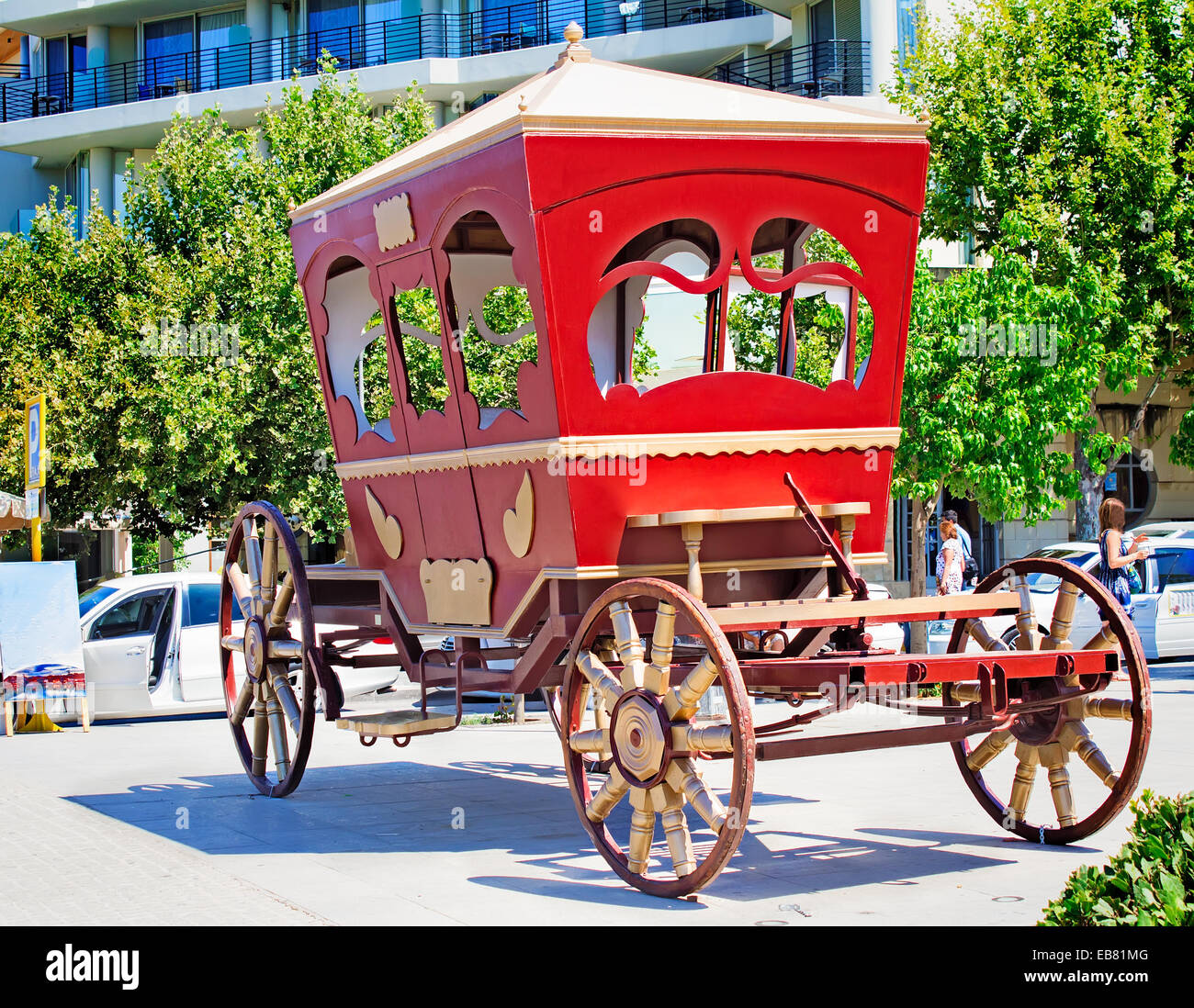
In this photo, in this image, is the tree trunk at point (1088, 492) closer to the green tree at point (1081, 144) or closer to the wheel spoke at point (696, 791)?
the green tree at point (1081, 144)

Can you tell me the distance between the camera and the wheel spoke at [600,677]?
659 centimetres

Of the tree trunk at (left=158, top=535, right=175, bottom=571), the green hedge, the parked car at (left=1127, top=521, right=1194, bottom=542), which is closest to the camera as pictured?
the green hedge

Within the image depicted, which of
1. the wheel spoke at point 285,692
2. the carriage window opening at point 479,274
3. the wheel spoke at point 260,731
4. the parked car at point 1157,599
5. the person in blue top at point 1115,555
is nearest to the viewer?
the carriage window opening at point 479,274

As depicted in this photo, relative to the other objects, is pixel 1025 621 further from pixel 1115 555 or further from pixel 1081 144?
pixel 1081 144

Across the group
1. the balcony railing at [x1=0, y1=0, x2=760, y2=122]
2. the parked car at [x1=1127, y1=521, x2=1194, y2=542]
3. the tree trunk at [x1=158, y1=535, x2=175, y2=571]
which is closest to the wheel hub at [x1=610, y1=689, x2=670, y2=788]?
the parked car at [x1=1127, y1=521, x2=1194, y2=542]

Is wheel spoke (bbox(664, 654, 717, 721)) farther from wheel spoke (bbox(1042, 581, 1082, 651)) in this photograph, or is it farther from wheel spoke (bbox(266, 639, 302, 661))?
wheel spoke (bbox(266, 639, 302, 661))

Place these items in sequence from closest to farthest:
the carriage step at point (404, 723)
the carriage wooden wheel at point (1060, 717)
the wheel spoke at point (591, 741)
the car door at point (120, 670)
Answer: the wheel spoke at point (591, 741), the carriage wooden wheel at point (1060, 717), the carriage step at point (404, 723), the car door at point (120, 670)

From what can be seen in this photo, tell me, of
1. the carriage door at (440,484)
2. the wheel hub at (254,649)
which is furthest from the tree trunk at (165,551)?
the carriage door at (440,484)

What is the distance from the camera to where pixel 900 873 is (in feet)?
22.7

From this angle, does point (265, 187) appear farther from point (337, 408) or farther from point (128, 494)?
point (337, 408)

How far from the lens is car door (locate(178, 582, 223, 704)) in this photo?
49.3 feet

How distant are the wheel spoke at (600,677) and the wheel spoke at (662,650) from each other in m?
→ 0.24

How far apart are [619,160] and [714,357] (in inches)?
72.2

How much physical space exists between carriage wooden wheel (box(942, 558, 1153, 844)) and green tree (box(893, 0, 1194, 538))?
589 inches
